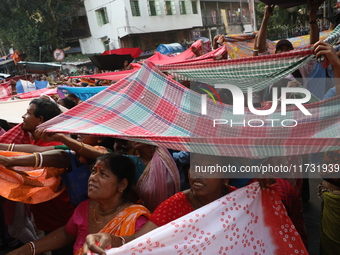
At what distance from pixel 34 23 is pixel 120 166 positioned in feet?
86.5

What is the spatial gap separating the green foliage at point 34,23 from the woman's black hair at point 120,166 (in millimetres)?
25600

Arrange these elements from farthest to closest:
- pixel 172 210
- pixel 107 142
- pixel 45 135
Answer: pixel 107 142 < pixel 45 135 < pixel 172 210

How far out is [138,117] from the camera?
2029 millimetres

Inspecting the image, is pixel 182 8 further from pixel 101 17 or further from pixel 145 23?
pixel 101 17

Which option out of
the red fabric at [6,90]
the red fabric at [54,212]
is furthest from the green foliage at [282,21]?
the red fabric at [54,212]

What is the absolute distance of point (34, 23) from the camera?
2477 cm

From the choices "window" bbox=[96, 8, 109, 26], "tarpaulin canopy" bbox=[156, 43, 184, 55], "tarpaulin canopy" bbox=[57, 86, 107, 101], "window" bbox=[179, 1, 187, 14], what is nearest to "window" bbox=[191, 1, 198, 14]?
"window" bbox=[179, 1, 187, 14]

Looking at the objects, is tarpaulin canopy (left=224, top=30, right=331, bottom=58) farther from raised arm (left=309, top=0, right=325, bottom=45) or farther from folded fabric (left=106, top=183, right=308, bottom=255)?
folded fabric (left=106, top=183, right=308, bottom=255)

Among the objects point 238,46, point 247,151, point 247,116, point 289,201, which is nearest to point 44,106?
point 247,116

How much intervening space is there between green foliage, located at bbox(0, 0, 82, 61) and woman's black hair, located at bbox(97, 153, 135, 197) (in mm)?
25600

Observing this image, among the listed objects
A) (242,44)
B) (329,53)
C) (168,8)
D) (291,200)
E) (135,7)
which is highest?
(135,7)

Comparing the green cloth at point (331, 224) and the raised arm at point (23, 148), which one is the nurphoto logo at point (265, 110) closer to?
the green cloth at point (331, 224)

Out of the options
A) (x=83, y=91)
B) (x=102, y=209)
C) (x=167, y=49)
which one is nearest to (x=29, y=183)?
(x=102, y=209)

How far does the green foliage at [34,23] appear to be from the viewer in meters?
24.0
